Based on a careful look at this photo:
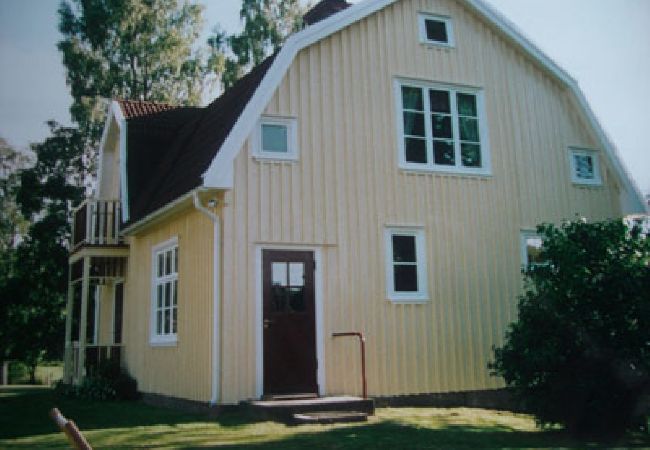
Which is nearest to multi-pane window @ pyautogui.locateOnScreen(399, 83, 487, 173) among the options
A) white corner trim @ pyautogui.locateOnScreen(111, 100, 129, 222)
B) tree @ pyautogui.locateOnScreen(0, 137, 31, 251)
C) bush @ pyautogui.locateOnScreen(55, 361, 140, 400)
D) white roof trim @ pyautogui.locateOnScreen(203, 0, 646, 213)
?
white roof trim @ pyautogui.locateOnScreen(203, 0, 646, 213)

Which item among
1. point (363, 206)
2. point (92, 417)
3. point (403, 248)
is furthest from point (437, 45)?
point (92, 417)

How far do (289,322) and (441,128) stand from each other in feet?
16.3

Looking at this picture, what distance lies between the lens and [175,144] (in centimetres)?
1616

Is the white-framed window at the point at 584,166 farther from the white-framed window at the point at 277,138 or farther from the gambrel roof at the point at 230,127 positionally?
the white-framed window at the point at 277,138

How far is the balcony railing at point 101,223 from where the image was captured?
15914 millimetres

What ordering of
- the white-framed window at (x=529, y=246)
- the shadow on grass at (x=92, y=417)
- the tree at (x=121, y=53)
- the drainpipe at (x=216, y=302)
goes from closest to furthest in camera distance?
1. the shadow on grass at (x=92, y=417)
2. the drainpipe at (x=216, y=302)
3. the white-framed window at (x=529, y=246)
4. the tree at (x=121, y=53)

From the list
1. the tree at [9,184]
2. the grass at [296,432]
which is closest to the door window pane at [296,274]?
the grass at [296,432]

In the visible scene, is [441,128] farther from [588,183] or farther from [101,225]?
[101,225]

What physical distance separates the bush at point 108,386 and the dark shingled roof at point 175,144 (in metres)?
3.38

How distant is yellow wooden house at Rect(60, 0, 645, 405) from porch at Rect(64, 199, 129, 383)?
0.82m

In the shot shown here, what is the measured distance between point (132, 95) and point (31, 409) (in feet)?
51.8

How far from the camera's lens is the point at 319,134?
39.9 feet

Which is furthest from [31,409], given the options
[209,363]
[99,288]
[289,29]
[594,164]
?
→ [289,29]

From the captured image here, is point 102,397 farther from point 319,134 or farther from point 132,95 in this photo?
point 132,95
